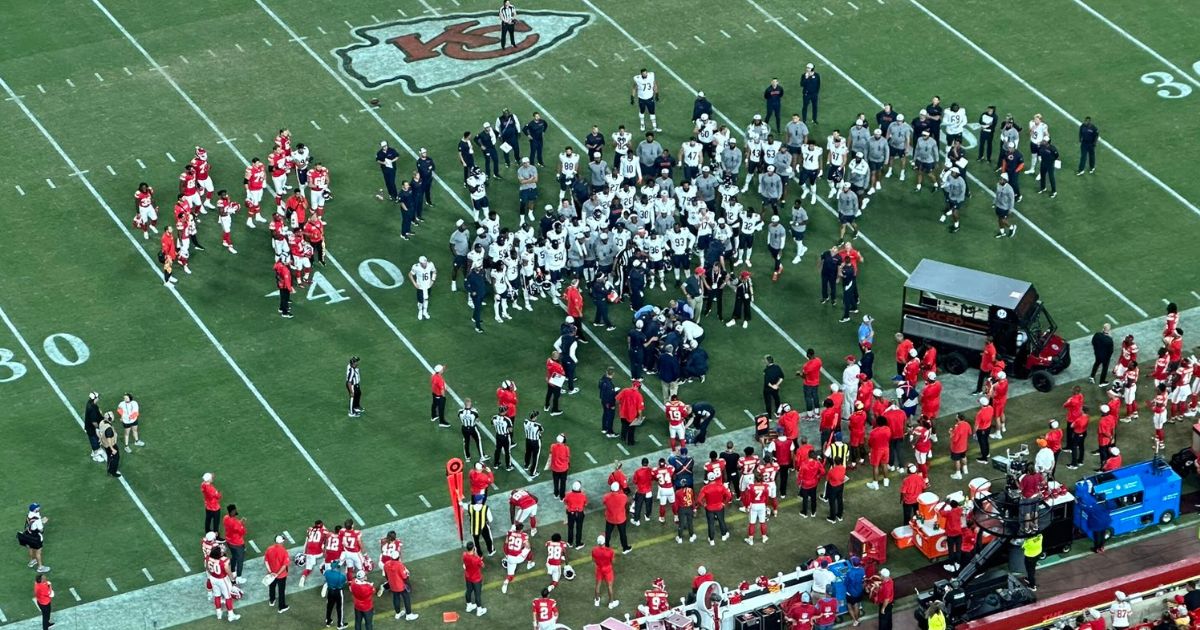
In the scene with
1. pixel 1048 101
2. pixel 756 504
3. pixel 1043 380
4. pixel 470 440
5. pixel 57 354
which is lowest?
pixel 470 440

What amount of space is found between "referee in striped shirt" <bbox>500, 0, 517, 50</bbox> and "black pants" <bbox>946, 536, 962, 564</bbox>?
2140cm

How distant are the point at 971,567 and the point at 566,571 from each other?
272 inches

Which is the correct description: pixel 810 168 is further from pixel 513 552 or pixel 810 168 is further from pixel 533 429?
pixel 513 552

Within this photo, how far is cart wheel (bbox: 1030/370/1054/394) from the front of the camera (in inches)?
1773

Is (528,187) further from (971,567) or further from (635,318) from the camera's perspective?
(971,567)

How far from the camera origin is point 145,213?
50125 mm

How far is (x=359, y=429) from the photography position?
4456cm

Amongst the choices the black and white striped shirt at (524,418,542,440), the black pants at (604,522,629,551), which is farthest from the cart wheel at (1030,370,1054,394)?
the black and white striped shirt at (524,418,542,440)

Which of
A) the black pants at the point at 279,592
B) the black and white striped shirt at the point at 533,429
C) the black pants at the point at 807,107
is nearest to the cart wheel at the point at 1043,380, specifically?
the black and white striped shirt at the point at 533,429

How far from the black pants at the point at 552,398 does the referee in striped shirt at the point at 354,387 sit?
11.6 feet

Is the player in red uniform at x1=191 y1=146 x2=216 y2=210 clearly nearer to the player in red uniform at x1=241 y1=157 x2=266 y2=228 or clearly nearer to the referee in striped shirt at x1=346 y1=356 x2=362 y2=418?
the player in red uniform at x1=241 y1=157 x2=266 y2=228

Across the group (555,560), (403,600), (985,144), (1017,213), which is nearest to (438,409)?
→ (555,560)

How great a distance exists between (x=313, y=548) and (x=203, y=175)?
43.0ft

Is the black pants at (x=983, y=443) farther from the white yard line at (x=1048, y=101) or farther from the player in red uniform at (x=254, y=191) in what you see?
the player in red uniform at (x=254, y=191)
